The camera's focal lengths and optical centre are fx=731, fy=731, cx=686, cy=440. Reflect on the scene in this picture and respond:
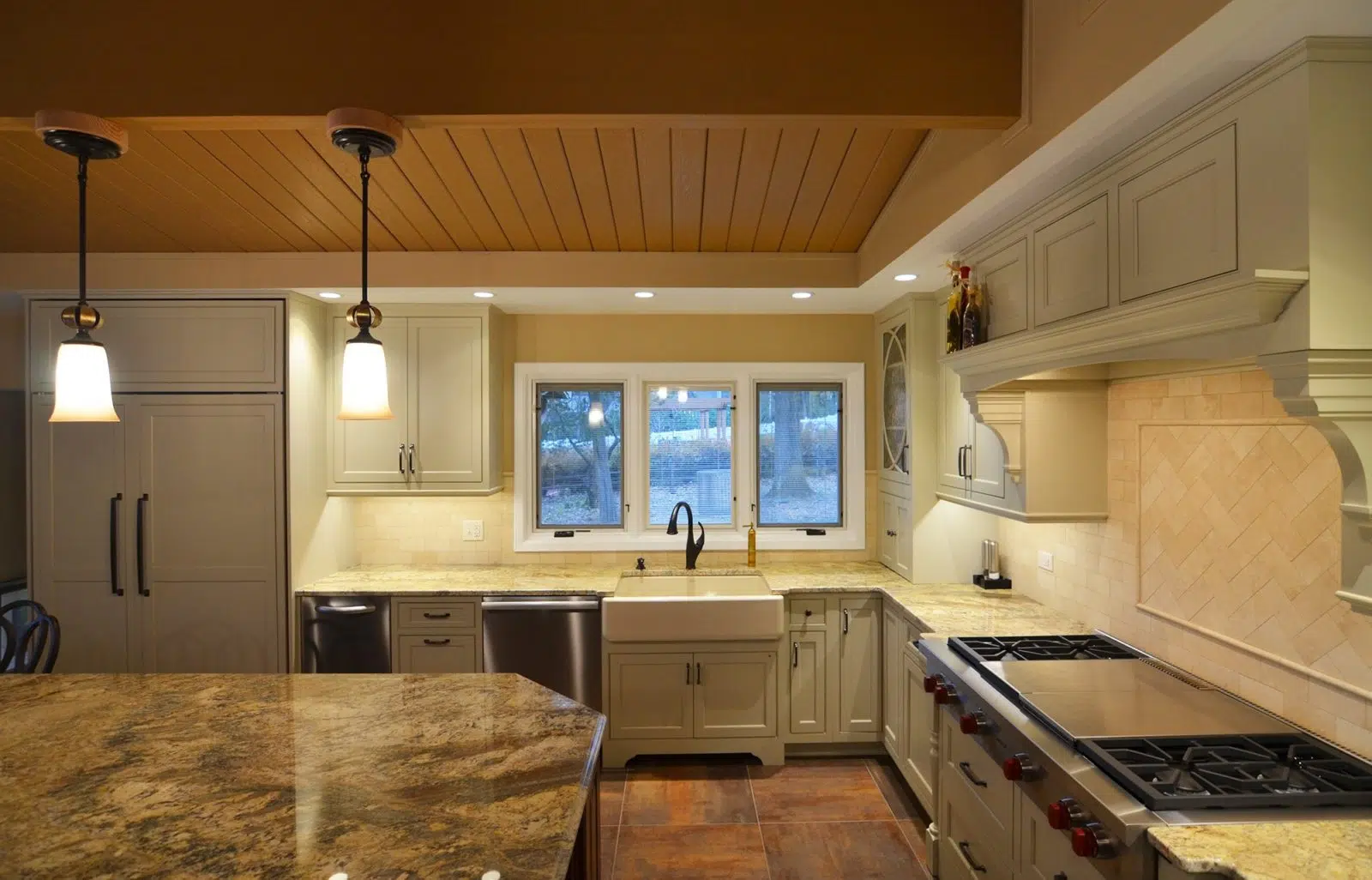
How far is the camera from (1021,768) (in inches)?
73.0

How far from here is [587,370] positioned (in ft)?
13.8

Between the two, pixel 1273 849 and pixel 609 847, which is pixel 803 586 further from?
pixel 1273 849

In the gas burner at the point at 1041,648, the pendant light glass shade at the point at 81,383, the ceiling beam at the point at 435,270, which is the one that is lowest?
the gas burner at the point at 1041,648

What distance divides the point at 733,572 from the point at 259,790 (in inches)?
109

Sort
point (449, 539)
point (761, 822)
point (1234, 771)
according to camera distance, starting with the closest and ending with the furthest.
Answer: point (1234, 771) < point (761, 822) < point (449, 539)

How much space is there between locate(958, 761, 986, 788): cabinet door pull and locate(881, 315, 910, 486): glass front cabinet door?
159cm

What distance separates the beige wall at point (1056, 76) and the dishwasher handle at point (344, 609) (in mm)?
3007

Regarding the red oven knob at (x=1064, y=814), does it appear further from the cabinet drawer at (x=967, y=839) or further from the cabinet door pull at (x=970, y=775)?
the cabinet door pull at (x=970, y=775)

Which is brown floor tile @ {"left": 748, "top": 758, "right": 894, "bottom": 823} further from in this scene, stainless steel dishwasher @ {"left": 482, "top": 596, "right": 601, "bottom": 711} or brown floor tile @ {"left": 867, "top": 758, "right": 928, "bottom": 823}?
stainless steel dishwasher @ {"left": 482, "top": 596, "right": 601, "bottom": 711}

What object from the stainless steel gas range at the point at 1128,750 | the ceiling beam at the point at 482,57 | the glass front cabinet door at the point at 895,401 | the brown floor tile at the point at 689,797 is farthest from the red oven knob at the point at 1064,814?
the glass front cabinet door at the point at 895,401

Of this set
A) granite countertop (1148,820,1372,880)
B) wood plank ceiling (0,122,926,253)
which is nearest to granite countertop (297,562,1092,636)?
granite countertop (1148,820,1372,880)

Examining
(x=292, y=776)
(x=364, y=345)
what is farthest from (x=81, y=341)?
(x=292, y=776)

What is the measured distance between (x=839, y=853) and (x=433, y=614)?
84.0 inches

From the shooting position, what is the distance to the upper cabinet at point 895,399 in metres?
3.72
